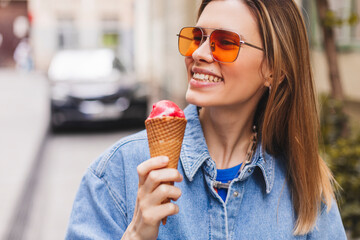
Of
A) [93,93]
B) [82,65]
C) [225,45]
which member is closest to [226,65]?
[225,45]

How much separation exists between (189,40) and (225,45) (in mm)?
192

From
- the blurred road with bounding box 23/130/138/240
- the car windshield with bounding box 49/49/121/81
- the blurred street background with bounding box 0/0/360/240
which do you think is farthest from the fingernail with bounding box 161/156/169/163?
the car windshield with bounding box 49/49/121/81

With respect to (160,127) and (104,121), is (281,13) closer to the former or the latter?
(160,127)

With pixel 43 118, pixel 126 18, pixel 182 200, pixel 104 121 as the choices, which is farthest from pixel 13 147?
pixel 126 18

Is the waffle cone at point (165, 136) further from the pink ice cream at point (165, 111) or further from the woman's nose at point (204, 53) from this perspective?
the woman's nose at point (204, 53)

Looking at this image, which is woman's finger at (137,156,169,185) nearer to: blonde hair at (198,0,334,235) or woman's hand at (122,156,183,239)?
woman's hand at (122,156,183,239)

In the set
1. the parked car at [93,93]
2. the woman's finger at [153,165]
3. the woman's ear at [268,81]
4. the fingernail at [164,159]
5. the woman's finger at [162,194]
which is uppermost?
the woman's ear at [268,81]

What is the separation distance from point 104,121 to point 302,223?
8.41 metres

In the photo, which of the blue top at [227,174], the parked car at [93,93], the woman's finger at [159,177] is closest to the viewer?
the woman's finger at [159,177]

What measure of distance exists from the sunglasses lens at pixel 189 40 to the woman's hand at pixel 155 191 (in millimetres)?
543

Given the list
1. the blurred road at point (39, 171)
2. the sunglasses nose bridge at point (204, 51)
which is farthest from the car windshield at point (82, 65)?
the sunglasses nose bridge at point (204, 51)

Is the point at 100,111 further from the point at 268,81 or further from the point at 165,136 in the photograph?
the point at 165,136

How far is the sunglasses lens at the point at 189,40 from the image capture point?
175 centimetres

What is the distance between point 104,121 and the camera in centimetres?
987
